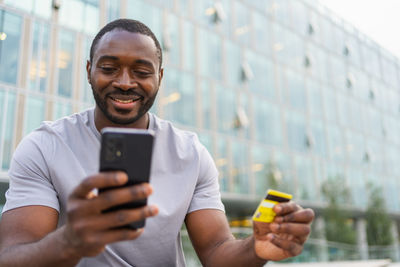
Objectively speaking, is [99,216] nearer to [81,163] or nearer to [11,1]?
[81,163]

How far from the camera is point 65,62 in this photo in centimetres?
1495

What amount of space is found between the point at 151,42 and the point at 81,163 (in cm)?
71

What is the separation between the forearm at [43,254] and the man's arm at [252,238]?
2.20ft

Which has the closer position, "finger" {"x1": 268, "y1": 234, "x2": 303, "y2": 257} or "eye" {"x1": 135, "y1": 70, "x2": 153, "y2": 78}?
"finger" {"x1": 268, "y1": 234, "x2": 303, "y2": 257}

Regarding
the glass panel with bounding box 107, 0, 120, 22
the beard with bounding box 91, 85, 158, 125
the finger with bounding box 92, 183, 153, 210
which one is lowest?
the finger with bounding box 92, 183, 153, 210

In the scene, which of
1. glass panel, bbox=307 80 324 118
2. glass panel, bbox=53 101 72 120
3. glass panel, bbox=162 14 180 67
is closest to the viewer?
glass panel, bbox=53 101 72 120

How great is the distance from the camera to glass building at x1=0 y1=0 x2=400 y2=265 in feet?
46.1

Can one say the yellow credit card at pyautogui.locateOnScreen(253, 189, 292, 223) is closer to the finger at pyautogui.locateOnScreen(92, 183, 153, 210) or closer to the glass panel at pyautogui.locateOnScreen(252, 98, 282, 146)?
the finger at pyautogui.locateOnScreen(92, 183, 153, 210)

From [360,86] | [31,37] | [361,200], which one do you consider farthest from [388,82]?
[31,37]

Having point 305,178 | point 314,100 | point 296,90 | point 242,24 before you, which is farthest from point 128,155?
point 314,100

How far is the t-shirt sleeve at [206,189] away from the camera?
2062mm

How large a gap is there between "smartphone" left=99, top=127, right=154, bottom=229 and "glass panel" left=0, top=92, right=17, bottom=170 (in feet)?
42.9

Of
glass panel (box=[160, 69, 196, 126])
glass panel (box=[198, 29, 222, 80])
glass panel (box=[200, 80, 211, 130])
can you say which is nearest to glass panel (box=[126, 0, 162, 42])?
glass panel (box=[160, 69, 196, 126])

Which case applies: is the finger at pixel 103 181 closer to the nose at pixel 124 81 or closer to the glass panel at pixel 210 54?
the nose at pixel 124 81
